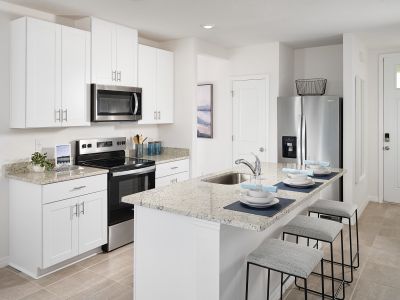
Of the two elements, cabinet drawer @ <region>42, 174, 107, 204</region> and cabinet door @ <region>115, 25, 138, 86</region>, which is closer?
cabinet drawer @ <region>42, 174, 107, 204</region>

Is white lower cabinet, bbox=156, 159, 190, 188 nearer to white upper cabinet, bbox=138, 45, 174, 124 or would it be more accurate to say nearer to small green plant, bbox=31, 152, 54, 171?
white upper cabinet, bbox=138, 45, 174, 124

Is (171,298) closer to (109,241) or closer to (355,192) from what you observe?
(109,241)

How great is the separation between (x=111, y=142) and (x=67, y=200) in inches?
47.6

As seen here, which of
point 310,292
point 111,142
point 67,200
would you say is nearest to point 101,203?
point 67,200

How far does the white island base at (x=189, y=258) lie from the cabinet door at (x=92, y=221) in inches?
48.4

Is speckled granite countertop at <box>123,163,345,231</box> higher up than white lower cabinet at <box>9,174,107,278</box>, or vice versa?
speckled granite countertop at <box>123,163,345,231</box>

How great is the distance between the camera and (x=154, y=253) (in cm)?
215

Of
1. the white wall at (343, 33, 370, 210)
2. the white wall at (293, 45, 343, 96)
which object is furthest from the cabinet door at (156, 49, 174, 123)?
the white wall at (343, 33, 370, 210)

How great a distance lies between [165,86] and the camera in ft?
15.2

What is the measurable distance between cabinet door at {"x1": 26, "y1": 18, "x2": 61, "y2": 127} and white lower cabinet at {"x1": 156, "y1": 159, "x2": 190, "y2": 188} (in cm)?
131

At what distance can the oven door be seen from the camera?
11.6 ft

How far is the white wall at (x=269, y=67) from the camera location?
16.2 feet

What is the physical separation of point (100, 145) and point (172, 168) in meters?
0.93

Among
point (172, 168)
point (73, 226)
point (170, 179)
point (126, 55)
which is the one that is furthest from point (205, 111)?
point (73, 226)
